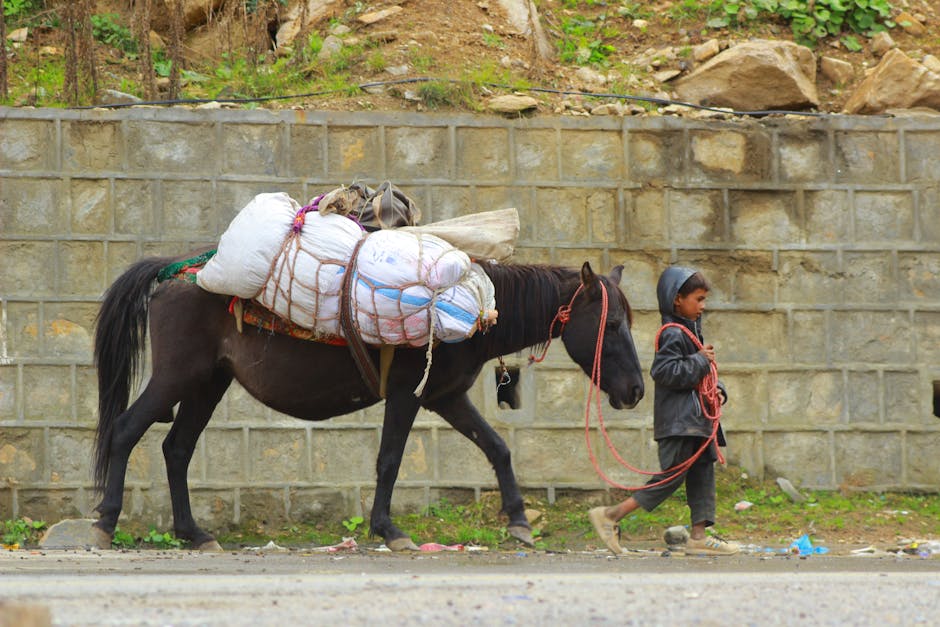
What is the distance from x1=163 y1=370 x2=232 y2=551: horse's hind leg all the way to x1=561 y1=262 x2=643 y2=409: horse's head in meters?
2.02

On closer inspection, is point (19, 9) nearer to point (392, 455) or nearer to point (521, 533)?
point (392, 455)

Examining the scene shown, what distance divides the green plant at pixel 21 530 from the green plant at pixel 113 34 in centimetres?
431

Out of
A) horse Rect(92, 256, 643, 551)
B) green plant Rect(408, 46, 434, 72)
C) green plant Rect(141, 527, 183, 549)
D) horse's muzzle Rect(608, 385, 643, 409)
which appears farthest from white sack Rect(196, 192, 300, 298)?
green plant Rect(408, 46, 434, 72)

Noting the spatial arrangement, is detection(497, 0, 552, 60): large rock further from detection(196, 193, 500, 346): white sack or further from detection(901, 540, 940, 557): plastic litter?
detection(901, 540, 940, 557): plastic litter

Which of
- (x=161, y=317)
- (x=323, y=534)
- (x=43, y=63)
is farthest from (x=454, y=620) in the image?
(x=43, y=63)

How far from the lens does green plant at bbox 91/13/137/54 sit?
10.7 meters

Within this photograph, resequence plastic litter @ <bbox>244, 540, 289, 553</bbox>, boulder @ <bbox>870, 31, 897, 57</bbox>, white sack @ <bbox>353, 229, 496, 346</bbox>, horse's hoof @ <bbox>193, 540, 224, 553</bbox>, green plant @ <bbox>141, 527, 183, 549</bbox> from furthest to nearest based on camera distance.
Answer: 1. boulder @ <bbox>870, 31, 897, 57</bbox>
2. green plant @ <bbox>141, 527, 183, 549</bbox>
3. plastic litter @ <bbox>244, 540, 289, 553</bbox>
4. horse's hoof @ <bbox>193, 540, 224, 553</bbox>
5. white sack @ <bbox>353, 229, 496, 346</bbox>

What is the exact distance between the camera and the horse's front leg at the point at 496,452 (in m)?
6.66

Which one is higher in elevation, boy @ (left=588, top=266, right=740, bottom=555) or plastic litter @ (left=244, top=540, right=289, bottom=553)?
boy @ (left=588, top=266, right=740, bottom=555)

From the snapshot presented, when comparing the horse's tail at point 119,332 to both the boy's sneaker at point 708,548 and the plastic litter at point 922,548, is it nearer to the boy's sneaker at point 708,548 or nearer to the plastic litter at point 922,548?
the boy's sneaker at point 708,548

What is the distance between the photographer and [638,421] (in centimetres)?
859

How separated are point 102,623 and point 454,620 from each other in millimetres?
960

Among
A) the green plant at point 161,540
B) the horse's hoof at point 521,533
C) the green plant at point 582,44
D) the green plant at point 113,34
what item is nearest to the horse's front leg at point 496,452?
the horse's hoof at point 521,533

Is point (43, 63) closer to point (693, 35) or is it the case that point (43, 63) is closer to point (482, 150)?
point (482, 150)
